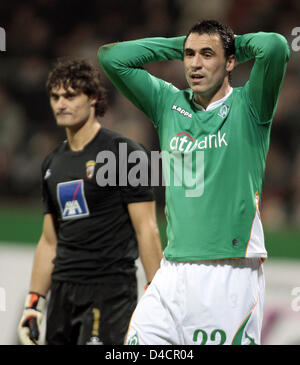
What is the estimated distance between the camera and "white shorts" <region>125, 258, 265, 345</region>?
2.91 m

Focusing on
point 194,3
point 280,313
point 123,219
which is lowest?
point 280,313

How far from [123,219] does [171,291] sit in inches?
38.3

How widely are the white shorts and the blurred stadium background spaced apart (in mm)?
1920

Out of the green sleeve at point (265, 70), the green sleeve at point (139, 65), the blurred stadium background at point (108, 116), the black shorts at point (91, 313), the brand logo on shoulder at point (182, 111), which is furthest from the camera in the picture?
the blurred stadium background at point (108, 116)

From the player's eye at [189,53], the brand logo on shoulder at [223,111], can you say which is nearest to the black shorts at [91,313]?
the brand logo on shoulder at [223,111]

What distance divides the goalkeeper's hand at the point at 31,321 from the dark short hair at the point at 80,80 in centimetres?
115

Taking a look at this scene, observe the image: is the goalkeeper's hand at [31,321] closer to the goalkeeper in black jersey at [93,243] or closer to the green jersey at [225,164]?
the goalkeeper in black jersey at [93,243]

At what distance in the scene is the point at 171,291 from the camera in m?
2.98

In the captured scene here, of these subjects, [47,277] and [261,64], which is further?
[47,277]

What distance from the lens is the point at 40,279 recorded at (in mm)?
4070

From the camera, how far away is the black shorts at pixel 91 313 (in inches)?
148
